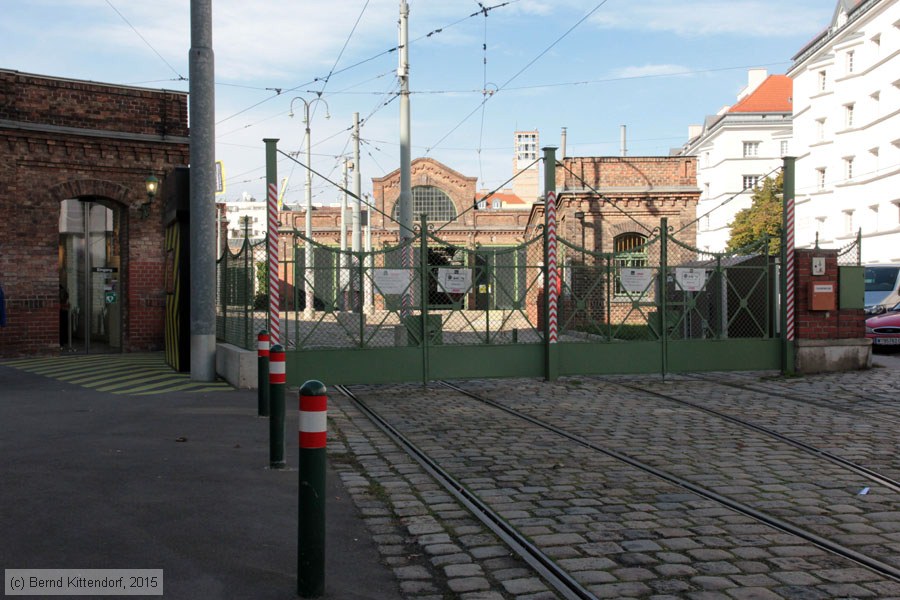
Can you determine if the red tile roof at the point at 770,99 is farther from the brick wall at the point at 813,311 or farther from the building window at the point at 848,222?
the brick wall at the point at 813,311

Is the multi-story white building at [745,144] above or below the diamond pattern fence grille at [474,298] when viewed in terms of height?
above

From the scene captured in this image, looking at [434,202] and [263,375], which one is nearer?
[263,375]

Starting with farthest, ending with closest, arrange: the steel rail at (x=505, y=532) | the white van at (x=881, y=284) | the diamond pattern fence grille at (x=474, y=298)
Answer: the white van at (x=881, y=284) → the diamond pattern fence grille at (x=474, y=298) → the steel rail at (x=505, y=532)

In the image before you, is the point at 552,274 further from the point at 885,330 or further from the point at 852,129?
the point at 852,129

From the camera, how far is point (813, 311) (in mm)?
14625

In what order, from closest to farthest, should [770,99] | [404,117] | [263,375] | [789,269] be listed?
[263,375] → [789,269] → [404,117] → [770,99]

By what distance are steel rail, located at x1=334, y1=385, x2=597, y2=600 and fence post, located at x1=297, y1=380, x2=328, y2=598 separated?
3.83 ft

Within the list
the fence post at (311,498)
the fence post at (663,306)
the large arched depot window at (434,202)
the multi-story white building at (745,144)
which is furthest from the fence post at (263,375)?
the multi-story white building at (745,144)

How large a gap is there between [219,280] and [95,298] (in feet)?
17.3

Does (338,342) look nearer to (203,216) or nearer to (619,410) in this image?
(203,216)

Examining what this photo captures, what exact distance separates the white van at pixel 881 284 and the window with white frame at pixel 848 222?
2642 centimetres

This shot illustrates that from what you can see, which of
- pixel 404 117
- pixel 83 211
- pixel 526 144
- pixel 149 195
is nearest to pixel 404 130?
pixel 404 117

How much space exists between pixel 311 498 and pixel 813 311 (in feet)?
40.3

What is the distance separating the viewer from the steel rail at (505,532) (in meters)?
4.42
